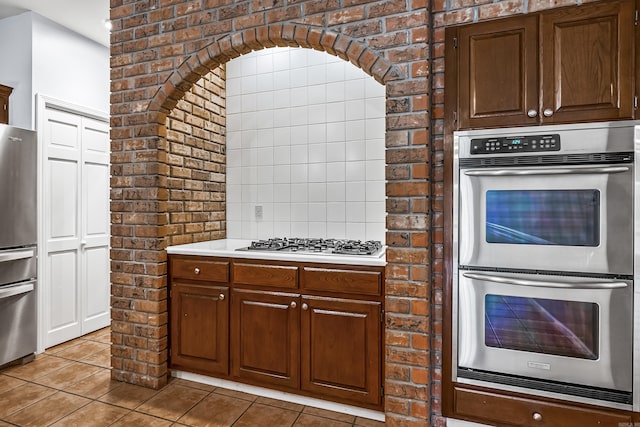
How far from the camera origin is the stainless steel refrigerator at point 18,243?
276 cm

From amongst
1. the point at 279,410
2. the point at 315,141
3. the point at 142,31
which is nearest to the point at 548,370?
the point at 279,410

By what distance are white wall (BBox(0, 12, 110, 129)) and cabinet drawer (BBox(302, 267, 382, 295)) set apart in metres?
2.68

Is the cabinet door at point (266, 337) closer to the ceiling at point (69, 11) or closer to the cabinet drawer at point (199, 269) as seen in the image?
the cabinet drawer at point (199, 269)

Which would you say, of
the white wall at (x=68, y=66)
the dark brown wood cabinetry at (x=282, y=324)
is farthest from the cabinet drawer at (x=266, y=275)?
the white wall at (x=68, y=66)

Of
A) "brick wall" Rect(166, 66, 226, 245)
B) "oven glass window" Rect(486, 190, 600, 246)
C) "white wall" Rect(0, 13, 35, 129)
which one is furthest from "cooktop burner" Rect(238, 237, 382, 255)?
"white wall" Rect(0, 13, 35, 129)

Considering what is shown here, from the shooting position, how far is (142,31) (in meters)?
2.52

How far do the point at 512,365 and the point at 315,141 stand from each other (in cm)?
202

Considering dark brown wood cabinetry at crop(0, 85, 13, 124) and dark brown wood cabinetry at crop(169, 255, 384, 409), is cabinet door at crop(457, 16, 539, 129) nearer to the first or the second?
dark brown wood cabinetry at crop(169, 255, 384, 409)

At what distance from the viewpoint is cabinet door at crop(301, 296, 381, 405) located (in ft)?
6.93

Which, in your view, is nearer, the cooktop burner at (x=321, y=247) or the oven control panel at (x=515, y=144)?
the oven control panel at (x=515, y=144)

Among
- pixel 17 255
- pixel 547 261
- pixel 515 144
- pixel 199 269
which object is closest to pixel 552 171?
pixel 515 144

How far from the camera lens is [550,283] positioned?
1758 millimetres

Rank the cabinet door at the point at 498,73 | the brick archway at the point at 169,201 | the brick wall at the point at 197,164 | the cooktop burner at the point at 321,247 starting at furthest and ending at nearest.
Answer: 1. the brick wall at the point at 197,164
2. the cooktop burner at the point at 321,247
3. the brick archway at the point at 169,201
4. the cabinet door at the point at 498,73

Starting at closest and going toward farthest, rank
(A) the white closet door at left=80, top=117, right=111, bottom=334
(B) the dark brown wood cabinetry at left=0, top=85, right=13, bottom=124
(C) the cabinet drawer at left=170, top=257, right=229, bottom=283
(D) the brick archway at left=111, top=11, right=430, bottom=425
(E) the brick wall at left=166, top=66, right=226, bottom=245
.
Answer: (D) the brick archway at left=111, top=11, right=430, bottom=425 < (C) the cabinet drawer at left=170, top=257, right=229, bottom=283 < (E) the brick wall at left=166, top=66, right=226, bottom=245 < (B) the dark brown wood cabinetry at left=0, top=85, right=13, bottom=124 < (A) the white closet door at left=80, top=117, right=111, bottom=334
